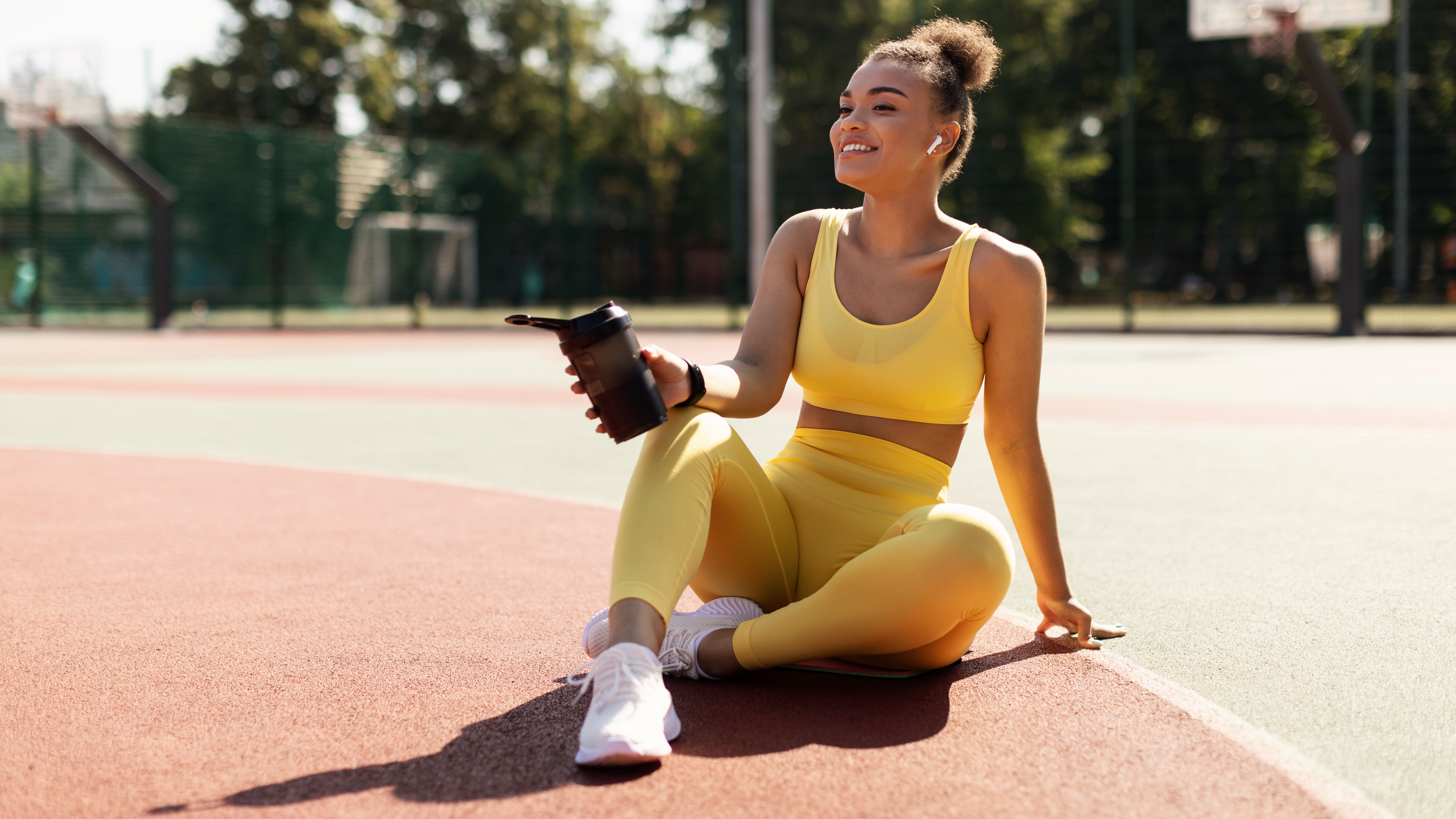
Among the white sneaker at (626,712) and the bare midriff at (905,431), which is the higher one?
the bare midriff at (905,431)

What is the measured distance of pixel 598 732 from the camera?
7.88 ft

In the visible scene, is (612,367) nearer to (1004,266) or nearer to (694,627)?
(694,627)

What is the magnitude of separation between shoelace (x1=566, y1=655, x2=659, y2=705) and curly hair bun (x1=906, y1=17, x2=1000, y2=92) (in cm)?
152

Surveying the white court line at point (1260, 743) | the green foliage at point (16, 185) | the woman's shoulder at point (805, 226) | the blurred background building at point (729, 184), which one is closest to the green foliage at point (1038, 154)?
the blurred background building at point (729, 184)

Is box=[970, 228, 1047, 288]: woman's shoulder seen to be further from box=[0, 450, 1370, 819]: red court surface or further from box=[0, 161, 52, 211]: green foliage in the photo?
box=[0, 161, 52, 211]: green foliage

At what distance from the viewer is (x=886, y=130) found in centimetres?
298

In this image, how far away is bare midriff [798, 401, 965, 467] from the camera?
3.06m

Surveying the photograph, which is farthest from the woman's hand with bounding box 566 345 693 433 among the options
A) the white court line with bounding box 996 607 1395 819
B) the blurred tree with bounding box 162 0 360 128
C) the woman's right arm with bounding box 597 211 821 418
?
the blurred tree with bounding box 162 0 360 128

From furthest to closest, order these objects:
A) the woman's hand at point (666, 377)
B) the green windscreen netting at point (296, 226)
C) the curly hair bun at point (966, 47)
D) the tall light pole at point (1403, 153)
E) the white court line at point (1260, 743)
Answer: the green windscreen netting at point (296, 226), the tall light pole at point (1403, 153), the curly hair bun at point (966, 47), the woman's hand at point (666, 377), the white court line at point (1260, 743)

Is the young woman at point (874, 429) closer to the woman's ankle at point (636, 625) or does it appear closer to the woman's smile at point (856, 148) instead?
the woman's smile at point (856, 148)

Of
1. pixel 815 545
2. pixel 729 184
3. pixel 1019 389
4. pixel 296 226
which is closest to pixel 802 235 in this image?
pixel 1019 389

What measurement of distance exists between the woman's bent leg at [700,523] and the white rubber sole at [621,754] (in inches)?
10.9

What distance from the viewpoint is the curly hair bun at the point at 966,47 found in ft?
9.94

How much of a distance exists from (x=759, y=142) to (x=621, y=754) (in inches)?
835
